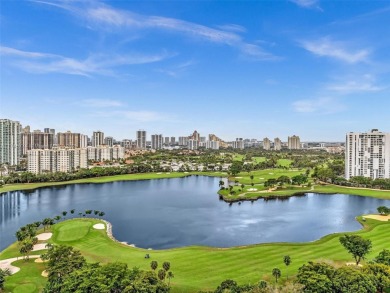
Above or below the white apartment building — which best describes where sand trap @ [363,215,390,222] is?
below

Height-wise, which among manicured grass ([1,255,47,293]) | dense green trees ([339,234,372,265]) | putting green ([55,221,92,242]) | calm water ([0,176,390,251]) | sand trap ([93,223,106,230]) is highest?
dense green trees ([339,234,372,265])

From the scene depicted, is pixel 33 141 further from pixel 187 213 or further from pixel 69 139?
pixel 187 213

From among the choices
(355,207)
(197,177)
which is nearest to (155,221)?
(355,207)

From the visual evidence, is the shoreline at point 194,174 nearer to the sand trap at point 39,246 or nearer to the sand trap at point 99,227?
the sand trap at point 99,227

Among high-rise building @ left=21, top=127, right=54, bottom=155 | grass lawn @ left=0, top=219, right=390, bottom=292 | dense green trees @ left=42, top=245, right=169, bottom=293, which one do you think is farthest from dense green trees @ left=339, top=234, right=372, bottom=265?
high-rise building @ left=21, top=127, right=54, bottom=155

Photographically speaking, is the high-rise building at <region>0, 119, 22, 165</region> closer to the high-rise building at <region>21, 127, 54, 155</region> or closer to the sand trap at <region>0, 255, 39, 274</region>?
the high-rise building at <region>21, 127, 54, 155</region>

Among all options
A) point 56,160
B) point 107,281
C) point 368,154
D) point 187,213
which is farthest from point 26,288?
point 368,154
